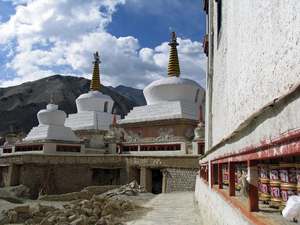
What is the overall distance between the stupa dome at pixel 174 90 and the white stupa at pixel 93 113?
555cm

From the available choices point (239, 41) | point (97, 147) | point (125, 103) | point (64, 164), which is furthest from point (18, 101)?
point (239, 41)

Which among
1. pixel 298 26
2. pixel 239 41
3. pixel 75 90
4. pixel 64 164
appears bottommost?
pixel 64 164

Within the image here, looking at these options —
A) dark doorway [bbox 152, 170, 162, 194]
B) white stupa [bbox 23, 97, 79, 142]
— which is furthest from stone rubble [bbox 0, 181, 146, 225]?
white stupa [bbox 23, 97, 79, 142]

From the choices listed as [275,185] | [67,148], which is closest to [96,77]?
[67,148]

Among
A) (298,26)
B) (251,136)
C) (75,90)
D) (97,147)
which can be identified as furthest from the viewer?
(75,90)

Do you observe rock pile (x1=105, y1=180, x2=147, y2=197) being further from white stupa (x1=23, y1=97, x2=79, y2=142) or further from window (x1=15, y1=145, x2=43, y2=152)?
white stupa (x1=23, y1=97, x2=79, y2=142)

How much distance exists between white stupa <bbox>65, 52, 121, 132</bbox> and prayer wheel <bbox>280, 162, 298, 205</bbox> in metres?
21.0

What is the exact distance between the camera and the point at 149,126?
18656mm

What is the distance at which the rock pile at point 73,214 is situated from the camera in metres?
7.80

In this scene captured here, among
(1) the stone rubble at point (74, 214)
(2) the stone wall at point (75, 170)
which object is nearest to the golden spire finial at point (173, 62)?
(2) the stone wall at point (75, 170)

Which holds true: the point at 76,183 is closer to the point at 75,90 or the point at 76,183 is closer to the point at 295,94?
the point at 295,94

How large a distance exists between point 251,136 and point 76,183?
49.6ft

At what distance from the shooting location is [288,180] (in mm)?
2291

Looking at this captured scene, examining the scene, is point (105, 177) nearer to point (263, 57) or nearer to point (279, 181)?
point (279, 181)
